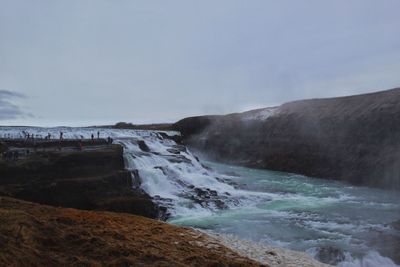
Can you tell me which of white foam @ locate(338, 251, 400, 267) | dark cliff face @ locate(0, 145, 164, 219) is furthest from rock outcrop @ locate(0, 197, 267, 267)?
dark cliff face @ locate(0, 145, 164, 219)

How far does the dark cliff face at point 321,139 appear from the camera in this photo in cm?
2695

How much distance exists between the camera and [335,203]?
787 inches

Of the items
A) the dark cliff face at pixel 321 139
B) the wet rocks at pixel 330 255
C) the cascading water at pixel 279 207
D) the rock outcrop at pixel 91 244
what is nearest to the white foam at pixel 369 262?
the cascading water at pixel 279 207

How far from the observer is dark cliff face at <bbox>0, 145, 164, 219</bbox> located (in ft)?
54.4

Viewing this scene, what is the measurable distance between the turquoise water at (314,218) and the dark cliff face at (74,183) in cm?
216

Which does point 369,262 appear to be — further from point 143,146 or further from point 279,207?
point 143,146

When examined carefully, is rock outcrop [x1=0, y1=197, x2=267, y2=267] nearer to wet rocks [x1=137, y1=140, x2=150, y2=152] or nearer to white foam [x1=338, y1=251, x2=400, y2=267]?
white foam [x1=338, y1=251, x2=400, y2=267]

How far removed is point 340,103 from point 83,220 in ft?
92.6

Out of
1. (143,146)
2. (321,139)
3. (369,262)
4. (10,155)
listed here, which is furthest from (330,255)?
(321,139)

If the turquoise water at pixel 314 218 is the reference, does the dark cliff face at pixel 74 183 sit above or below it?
above

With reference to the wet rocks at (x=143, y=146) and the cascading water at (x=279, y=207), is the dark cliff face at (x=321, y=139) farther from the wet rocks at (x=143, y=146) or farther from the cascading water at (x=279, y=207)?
the wet rocks at (x=143, y=146)

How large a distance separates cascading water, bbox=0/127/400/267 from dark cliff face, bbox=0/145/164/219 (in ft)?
5.02

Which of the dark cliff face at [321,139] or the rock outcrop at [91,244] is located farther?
the dark cliff face at [321,139]

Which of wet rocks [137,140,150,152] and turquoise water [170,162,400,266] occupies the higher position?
wet rocks [137,140,150,152]
